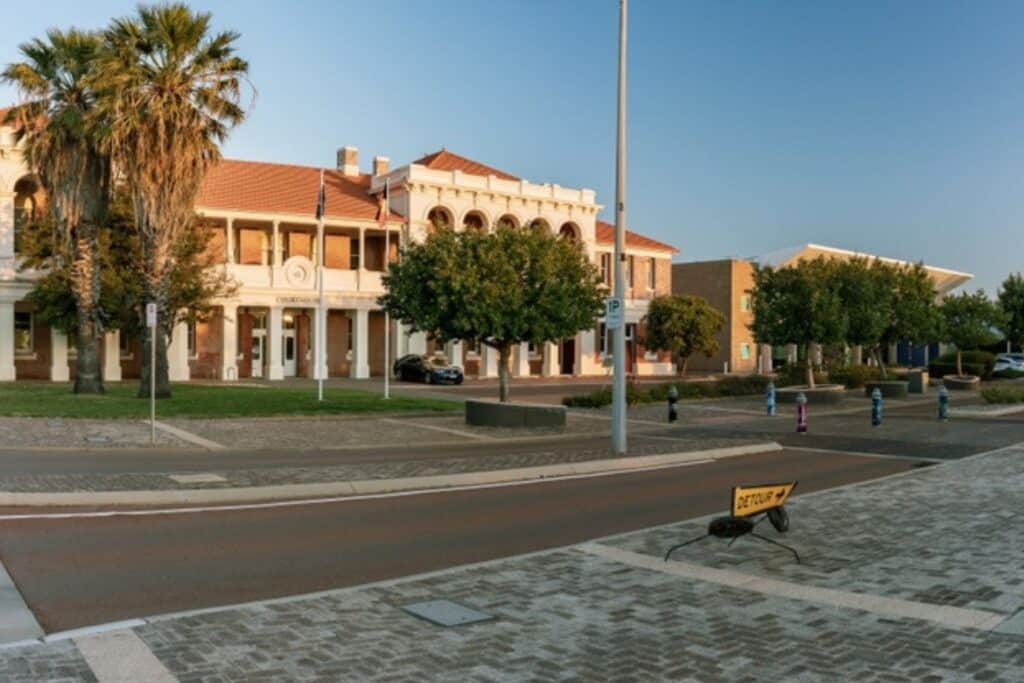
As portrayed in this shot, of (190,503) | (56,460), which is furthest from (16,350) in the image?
(190,503)

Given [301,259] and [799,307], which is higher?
[301,259]

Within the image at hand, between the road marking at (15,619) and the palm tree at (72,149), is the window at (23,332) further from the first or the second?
the road marking at (15,619)

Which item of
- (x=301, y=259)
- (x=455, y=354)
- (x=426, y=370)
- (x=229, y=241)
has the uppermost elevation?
(x=229, y=241)

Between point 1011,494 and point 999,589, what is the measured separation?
5.99 meters

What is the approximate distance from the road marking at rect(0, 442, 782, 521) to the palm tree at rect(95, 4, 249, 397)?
16.8 metres

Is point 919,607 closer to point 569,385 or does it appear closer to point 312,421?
point 312,421

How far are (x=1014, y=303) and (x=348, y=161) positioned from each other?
44470mm

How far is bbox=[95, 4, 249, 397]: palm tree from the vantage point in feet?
88.4

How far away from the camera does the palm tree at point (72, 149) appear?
28891 mm

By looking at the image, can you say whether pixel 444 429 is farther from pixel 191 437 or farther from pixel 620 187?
pixel 620 187

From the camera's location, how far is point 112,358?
143 ft

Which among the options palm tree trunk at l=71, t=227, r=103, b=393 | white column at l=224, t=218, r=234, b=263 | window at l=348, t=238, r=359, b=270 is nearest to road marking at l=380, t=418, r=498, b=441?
palm tree trunk at l=71, t=227, r=103, b=393

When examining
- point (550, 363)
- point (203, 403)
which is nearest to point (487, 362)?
point (550, 363)

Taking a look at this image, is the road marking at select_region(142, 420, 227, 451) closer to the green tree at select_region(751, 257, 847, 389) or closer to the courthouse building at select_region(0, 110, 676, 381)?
the courthouse building at select_region(0, 110, 676, 381)
